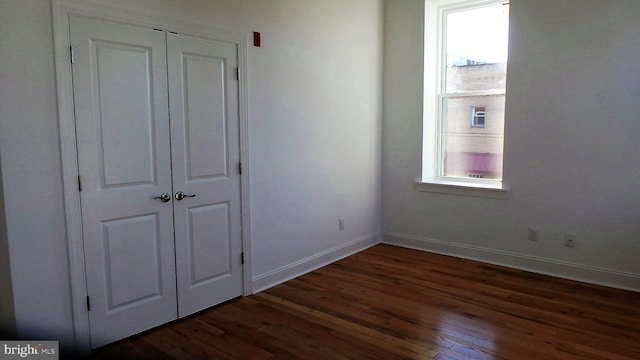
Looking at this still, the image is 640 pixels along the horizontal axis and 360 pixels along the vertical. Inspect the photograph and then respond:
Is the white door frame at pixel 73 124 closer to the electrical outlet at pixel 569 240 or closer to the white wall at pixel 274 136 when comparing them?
the white wall at pixel 274 136

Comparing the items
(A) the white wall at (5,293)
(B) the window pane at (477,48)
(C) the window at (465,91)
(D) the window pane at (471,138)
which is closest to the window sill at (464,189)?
(C) the window at (465,91)

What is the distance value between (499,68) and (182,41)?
312 centimetres

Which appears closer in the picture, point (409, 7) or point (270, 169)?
point (270, 169)

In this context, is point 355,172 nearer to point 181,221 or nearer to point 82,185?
point 181,221

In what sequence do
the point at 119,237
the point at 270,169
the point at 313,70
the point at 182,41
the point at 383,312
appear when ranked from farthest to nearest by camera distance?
the point at 313,70 < the point at 270,169 < the point at 383,312 < the point at 182,41 < the point at 119,237

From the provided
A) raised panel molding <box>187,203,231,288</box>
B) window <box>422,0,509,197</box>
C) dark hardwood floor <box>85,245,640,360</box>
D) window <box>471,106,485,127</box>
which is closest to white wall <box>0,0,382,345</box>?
raised panel molding <box>187,203,231,288</box>

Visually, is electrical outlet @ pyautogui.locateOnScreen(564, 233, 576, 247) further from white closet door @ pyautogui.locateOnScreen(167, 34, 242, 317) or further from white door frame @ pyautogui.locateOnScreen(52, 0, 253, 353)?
white door frame @ pyautogui.locateOnScreen(52, 0, 253, 353)

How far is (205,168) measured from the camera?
3309 mm

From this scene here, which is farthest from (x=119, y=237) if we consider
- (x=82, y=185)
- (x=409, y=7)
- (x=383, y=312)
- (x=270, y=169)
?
(x=409, y=7)

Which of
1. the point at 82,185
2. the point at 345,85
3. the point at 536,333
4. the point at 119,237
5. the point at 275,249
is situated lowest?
the point at 536,333

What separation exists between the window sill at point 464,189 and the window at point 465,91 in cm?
5

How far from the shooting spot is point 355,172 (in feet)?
15.9

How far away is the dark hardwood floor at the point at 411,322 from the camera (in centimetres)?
277

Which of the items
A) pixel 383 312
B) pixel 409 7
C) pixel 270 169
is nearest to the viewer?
pixel 383 312
